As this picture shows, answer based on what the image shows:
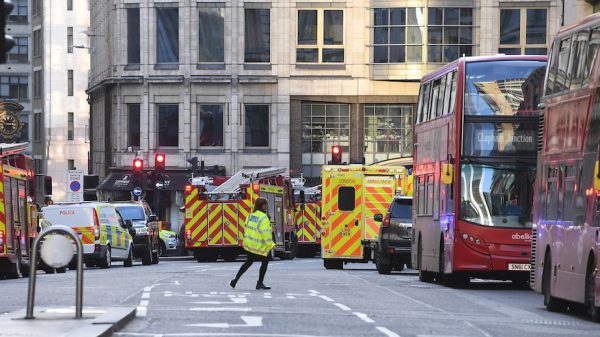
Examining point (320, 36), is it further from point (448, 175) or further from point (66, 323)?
point (66, 323)

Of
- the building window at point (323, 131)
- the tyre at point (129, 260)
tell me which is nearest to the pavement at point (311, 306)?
the tyre at point (129, 260)

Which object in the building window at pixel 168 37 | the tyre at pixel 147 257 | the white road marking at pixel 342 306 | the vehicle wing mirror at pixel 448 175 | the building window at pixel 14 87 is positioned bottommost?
the tyre at pixel 147 257

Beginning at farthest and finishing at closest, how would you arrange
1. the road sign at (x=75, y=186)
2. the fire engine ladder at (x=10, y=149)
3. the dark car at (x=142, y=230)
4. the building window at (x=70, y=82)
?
1. the building window at (x=70, y=82)
2. the road sign at (x=75, y=186)
3. the dark car at (x=142, y=230)
4. the fire engine ladder at (x=10, y=149)

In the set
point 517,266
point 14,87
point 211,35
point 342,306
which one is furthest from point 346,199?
point 14,87

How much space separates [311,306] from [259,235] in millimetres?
5761

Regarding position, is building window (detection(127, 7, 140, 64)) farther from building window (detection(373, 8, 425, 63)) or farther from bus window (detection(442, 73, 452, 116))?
bus window (detection(442, 73, 452, 116))

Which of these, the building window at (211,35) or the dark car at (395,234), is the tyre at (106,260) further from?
the building window at (211,35)

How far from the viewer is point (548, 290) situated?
76.8 feet

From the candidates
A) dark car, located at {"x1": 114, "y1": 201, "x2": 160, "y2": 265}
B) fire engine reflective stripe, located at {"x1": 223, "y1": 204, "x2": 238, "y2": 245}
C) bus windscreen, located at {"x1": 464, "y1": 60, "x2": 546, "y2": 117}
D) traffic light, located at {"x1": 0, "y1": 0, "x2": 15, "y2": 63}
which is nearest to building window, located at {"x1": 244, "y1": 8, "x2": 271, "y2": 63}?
dark car, located at {"x1": 114, "y1": 201, "x2": 160, "y2": 265}

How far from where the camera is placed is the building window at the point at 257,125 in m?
75.4

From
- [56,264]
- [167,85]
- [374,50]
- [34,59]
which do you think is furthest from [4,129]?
[34,59]

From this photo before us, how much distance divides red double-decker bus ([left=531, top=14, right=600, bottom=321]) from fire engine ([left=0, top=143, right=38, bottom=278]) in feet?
47.8

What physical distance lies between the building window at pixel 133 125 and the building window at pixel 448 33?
13471 mm

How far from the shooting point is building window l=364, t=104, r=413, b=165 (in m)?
75.0
